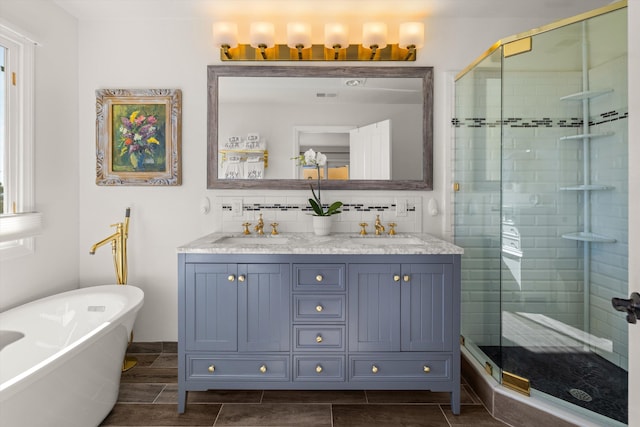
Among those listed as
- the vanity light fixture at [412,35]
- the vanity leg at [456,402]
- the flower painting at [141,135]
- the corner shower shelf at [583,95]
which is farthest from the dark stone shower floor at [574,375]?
the flower painting at [141,135]

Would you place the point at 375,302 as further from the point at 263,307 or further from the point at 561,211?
the point at 561,211

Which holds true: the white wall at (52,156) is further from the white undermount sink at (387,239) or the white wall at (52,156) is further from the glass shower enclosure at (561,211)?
the glass shower enclosure at (561,211)

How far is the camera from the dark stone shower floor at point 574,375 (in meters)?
1.72

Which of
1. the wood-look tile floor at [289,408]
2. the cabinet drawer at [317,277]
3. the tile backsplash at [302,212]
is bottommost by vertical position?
the wood-look tile floor at [289,408]

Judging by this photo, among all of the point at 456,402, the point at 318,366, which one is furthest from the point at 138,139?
the point at 456,402

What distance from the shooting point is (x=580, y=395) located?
178 cm

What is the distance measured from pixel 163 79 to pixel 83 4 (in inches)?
25.0

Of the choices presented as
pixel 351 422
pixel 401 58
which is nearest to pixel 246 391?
pixel 351 422

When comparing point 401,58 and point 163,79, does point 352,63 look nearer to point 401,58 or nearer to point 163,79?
point 401,58

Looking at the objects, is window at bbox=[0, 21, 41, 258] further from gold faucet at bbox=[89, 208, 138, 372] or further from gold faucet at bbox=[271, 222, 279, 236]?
gold faucet at bbox=[271, 222, 279, 236]

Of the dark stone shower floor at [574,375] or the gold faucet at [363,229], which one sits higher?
the gold faucet at [363,229]

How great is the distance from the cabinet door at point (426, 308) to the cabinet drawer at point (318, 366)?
36 cm

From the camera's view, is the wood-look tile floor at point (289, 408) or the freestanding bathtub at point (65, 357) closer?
the freestanding bathtub at point (65, 357)

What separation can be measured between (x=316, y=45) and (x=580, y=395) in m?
2.55
